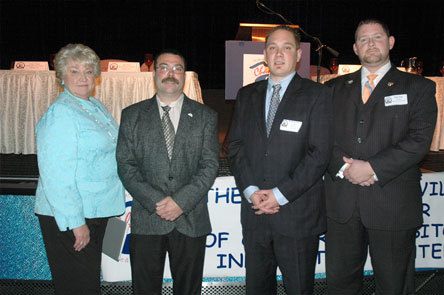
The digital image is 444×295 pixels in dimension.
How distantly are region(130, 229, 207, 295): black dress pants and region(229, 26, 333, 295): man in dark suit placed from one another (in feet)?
0.94

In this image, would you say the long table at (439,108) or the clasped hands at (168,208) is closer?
the clasped hands at (168,208)

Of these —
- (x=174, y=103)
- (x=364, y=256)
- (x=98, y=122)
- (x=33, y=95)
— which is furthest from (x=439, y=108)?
(x=33, y=95)

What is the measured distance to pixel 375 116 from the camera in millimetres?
2053

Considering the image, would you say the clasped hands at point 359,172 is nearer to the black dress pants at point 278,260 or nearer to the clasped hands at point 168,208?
the black dress pants at point 278,260

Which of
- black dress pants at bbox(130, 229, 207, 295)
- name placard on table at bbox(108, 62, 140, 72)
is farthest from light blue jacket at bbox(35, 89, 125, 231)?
name placard on table at bbox(108, 62, 140, 72)

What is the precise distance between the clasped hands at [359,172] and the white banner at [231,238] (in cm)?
78

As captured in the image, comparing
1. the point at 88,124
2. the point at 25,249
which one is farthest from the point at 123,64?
the point at 88,124

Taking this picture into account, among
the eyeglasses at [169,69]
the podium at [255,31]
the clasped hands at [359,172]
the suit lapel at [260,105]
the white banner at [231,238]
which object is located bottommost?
the white banner at [231,238]

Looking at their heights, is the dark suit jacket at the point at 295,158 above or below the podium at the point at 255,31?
below

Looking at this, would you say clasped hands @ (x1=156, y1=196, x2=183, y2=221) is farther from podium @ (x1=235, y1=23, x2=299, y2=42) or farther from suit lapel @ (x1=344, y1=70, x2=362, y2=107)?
podium @ (x1=235, y1=23, x2=299, y2=42)

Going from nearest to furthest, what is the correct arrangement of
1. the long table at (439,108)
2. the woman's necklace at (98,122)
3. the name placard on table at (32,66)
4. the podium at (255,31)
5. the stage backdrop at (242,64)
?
the woman's necklace at (98,122)
the stage backdrop at (242,64)
the podium at (255,31)
the name placard on table at (32,66)
the long table at (439,108)

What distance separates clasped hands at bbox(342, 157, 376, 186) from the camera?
2.00m

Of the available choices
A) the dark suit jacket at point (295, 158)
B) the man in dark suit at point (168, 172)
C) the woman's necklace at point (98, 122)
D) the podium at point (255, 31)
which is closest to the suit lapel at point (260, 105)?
the dark suit jacket at point (295, 158)

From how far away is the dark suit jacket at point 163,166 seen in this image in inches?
79.3
